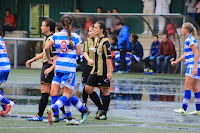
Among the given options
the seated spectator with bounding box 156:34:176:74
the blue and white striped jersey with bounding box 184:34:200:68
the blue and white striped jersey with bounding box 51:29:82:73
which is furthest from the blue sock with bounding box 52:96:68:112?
the seated spectator with bounding box 156:34:176:74

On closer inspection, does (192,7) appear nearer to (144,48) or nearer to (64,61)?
(144,48)

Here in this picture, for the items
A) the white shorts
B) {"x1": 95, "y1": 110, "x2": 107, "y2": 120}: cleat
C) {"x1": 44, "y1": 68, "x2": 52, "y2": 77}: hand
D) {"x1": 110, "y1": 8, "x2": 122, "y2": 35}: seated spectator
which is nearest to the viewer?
the white shorts

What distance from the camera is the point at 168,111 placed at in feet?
32.6

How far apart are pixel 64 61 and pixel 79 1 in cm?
1962

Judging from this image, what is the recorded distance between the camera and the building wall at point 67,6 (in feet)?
84.9

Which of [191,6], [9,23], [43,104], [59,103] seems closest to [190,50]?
[43,104]

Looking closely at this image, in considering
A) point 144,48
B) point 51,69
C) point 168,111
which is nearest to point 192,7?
point 144,48

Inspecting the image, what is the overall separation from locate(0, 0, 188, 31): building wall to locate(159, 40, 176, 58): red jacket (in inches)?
189

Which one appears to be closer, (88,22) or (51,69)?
(51,69)

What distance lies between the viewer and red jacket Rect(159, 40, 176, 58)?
66.9ft

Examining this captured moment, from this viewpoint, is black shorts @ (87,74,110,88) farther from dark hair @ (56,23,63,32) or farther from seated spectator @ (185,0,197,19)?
seated spectator @ (185,0,197,19)

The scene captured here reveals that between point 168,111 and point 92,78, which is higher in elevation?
point 92,78

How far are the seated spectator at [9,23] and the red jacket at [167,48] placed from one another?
8.59 m

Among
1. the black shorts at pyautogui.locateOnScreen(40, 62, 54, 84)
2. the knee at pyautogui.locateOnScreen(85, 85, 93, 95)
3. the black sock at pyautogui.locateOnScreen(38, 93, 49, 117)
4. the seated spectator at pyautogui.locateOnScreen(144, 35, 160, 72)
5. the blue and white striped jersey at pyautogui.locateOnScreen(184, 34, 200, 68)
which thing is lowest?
the seated spectator at pyautogui.locateOnScreen(144, 35, 160, 72)
